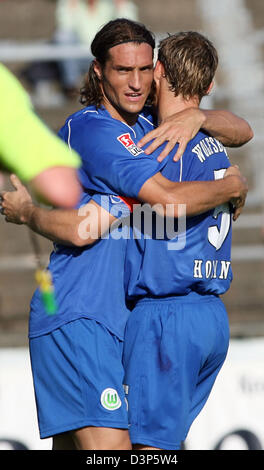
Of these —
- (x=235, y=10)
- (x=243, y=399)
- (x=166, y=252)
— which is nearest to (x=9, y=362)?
(x=243, y=399)

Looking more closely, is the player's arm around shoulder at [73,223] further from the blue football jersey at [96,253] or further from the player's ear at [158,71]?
the player's ear at [158,71]

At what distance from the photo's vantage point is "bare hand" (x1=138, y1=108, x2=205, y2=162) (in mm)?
3102

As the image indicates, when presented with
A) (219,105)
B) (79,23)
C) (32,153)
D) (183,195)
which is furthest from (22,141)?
(79,23)

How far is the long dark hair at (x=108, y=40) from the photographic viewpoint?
316cm

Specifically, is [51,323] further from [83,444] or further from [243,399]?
[243,399]

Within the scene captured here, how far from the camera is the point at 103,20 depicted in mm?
9906

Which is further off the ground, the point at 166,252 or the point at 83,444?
the point at 166,252

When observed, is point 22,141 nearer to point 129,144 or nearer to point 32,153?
point 32,153

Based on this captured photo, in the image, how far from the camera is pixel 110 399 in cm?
308

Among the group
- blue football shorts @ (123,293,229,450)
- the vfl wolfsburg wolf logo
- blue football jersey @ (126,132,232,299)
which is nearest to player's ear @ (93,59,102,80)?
blue football jersey @ (126,132,232,299)

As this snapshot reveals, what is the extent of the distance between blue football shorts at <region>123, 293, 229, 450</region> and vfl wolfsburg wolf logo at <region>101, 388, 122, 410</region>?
0.06m
